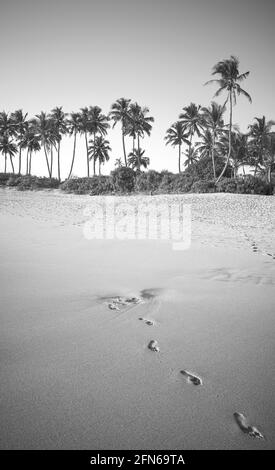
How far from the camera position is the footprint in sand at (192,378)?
1617mm

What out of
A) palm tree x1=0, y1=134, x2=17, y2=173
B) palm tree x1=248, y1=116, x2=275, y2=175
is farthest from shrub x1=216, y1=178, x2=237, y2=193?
palm tree x1=0, y1=134, x2=17, y2=173

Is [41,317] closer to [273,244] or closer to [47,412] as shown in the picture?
[47,412]

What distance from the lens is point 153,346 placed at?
2.01 meters

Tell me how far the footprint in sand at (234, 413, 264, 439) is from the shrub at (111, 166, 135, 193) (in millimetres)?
24108

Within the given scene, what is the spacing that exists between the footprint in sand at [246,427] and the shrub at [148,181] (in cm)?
2341

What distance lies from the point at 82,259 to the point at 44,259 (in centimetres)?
62

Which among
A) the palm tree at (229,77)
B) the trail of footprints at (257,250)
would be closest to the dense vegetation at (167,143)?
the palm tree at (229,77)

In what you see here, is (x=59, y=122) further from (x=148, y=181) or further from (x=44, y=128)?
(x=148, y=181)

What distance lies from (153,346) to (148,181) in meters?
23.3

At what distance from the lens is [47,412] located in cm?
135

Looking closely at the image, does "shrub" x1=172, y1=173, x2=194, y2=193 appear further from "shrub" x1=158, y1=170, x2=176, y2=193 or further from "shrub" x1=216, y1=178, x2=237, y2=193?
"shrub" x1=216, y1=178, x2=237, y2=193

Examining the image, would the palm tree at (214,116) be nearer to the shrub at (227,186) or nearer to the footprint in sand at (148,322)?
the shrub at (227,186)

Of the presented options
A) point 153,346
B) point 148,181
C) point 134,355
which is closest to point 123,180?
point 148,181

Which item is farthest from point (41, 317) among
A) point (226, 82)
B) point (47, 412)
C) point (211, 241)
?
point (226, 82)
